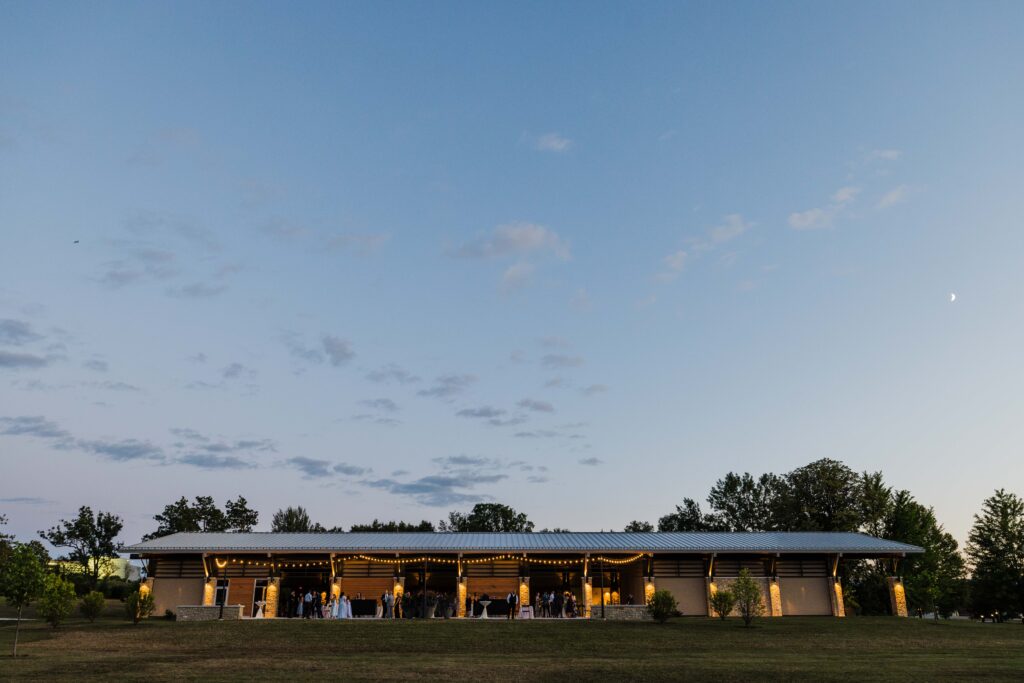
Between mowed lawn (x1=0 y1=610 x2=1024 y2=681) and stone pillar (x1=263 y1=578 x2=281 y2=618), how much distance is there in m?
4.83

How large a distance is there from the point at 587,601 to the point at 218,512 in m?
48.9

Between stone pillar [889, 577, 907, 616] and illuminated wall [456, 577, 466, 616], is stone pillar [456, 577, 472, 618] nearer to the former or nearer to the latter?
illuminated wall [456, 577, 466, 616]

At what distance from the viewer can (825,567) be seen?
114 feet

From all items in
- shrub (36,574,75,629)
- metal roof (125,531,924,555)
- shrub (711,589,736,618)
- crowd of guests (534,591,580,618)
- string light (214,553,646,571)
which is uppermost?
metal roof (125,531,924,555)

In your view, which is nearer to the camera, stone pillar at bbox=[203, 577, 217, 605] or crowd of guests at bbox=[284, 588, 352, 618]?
crowd of guests at bbox=[284, 588, 352, 618]

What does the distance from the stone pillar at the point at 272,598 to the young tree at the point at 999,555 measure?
4311cm

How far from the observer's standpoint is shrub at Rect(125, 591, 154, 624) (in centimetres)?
2824

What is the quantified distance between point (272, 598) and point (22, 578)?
48.7 feet

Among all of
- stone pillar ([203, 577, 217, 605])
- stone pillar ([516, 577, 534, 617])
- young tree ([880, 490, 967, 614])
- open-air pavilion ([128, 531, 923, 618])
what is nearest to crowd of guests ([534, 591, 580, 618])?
open-air pavilion ([128, 531, 923, 618])

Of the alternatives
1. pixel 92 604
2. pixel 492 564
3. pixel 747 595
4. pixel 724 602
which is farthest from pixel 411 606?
pixel 747 595

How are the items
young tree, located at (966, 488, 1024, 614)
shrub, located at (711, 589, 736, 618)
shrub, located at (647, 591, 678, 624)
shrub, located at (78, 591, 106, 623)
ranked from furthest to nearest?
young tree, located at (966, 488, 1024, 614)
shrub, located at (78, 591, 106, 623)
shrub, located at (711, 589, 736, 618)
shrub, located at (647, 591, 678, 624)

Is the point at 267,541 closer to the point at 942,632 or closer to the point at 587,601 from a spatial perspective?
the point at 587,601

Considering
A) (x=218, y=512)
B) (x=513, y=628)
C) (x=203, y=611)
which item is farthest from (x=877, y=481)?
(x=218, y=512)

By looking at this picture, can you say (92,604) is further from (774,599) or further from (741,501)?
(741,501)
